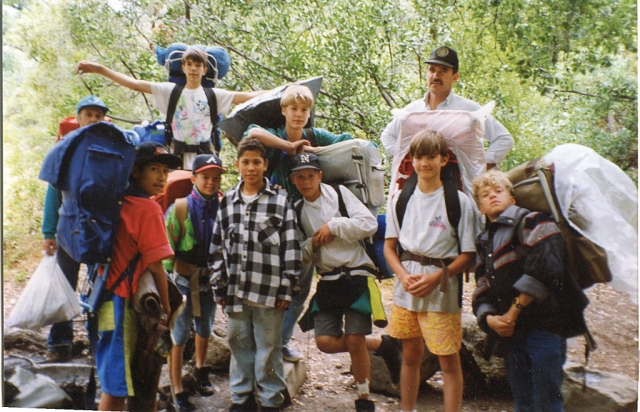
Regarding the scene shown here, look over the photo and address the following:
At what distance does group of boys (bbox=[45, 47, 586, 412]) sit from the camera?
2.52 meters

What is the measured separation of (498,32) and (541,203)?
5.95ft

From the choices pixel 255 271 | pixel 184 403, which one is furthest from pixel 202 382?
pixel 255 271

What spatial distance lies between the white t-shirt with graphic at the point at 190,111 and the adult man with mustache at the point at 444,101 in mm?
1196

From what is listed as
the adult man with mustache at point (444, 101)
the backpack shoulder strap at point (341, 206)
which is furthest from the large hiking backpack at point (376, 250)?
the adult man with mustache at point (444, 101)

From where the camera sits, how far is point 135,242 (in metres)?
2.66

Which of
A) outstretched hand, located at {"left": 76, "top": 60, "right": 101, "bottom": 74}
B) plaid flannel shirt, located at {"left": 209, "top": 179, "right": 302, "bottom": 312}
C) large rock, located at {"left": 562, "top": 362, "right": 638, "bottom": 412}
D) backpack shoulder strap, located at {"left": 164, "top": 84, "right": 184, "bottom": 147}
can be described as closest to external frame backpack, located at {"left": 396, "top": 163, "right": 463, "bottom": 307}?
plaid flannel shirt, located at {"left": 209, "top": 179, "right": 302, "bottom": 312}

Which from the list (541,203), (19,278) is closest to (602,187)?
(541,203)

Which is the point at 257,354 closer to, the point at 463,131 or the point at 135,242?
the point at 135,242

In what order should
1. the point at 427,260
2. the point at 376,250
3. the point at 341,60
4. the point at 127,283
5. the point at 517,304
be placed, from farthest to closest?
1. the point at 341,60
2. the point at 376,250
3. the point at 427,260
4. the point at 127,283
5. the point at 517,304

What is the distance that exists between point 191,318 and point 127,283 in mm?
781

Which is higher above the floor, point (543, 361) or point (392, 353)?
point (543, 361)

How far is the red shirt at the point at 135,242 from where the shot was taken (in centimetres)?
264

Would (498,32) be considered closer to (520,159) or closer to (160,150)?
(520,159)

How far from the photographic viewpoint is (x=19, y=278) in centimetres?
349
